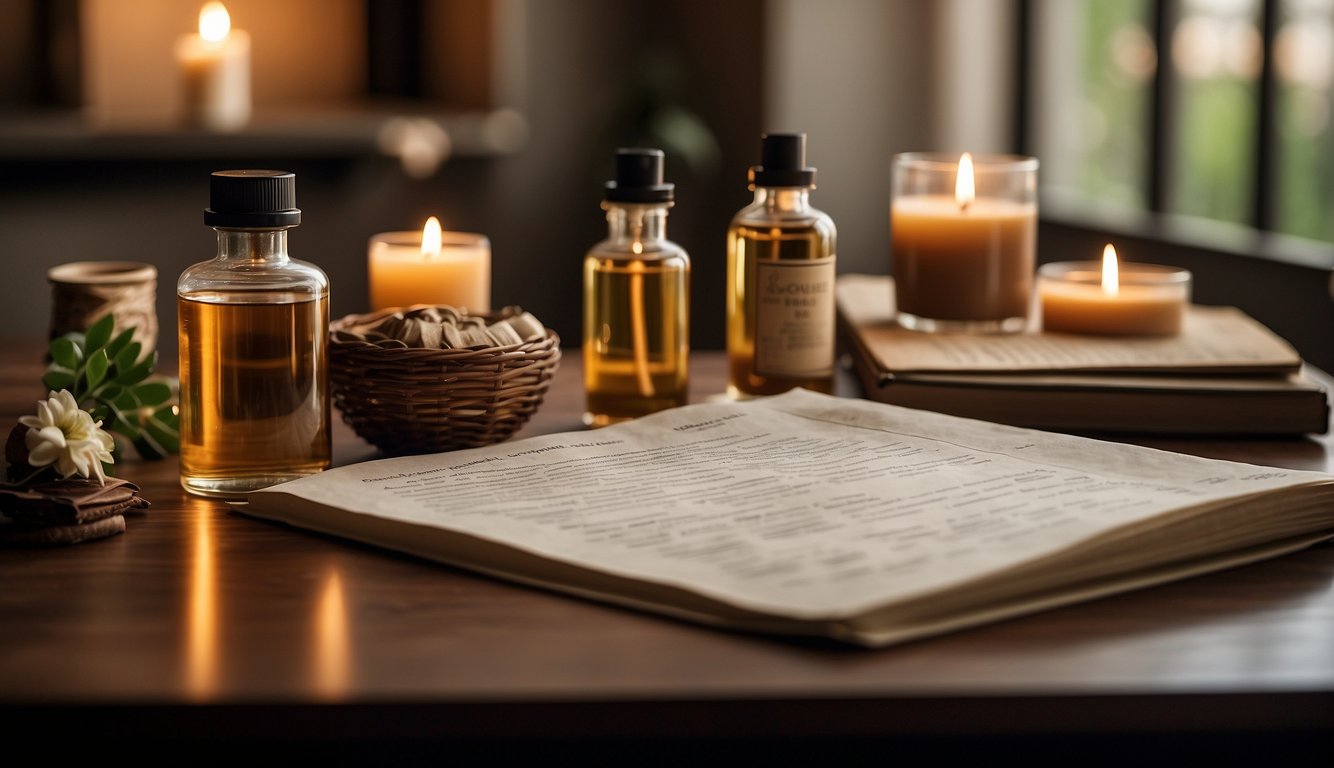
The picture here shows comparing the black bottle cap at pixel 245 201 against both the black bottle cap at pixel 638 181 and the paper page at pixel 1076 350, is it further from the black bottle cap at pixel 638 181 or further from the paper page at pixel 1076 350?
the paper page at pixel 1076 350

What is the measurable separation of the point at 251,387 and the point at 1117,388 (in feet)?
1.86

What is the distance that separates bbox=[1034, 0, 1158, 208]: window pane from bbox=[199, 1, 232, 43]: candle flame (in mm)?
1692

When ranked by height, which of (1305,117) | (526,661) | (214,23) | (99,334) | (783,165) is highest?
(214,23)

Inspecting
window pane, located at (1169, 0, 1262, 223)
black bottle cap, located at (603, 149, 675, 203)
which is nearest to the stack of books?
black bottle cap, located at (603, 149, 675, 203)

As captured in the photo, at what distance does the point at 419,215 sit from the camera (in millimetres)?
2836

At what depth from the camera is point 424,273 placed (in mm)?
1031

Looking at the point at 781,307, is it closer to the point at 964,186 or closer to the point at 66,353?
the point at 964,186

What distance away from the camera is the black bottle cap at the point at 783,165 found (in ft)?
3.03

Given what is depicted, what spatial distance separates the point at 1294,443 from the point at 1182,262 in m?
1.62

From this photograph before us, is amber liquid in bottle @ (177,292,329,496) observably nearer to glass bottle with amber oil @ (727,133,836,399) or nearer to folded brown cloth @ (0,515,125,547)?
folded brown cloth @ (0,515,125,547)

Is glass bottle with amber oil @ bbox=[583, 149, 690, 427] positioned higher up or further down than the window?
further down

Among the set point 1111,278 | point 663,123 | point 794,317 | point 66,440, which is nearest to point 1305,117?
point 663,123

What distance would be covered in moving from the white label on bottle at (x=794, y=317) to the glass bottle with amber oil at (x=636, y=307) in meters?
0.06

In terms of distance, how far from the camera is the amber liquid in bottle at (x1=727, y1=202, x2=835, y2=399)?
0.93 metres
